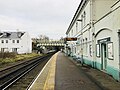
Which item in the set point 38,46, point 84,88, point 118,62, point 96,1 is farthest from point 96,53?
point 38,46

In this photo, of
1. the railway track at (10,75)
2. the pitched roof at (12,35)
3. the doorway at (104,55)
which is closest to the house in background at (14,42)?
the pitched roof at (12,35)

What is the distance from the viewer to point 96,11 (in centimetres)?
2230

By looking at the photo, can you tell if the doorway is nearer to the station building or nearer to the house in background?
the station building

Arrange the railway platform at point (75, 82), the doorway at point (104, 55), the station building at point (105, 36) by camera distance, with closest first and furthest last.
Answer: the railway platform at point (75, 82)
the station building at point (105, 36)
the doorway at point (104, 55)

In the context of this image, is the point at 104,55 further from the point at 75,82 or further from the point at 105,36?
the point at 75,82

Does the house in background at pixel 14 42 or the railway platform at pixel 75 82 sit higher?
the house in background at pixel 14 42

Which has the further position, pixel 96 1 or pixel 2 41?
pixel 2 41

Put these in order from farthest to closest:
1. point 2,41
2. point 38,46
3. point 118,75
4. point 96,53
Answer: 1. point 38,46
2. point 2,41
3. point 96,53
4. point 118,75

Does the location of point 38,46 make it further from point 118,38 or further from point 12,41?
point 118,38

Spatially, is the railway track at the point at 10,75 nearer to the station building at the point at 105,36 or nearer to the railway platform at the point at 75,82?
the railway platform at the point at 75,82

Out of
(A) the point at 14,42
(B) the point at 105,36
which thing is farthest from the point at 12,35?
(B) the point at 105,36

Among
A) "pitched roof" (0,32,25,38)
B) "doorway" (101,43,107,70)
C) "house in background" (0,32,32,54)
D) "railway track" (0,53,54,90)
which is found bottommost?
"railway track" (0,53,54,90)

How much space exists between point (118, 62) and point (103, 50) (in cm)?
532

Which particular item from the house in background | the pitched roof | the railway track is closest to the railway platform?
the railway track
